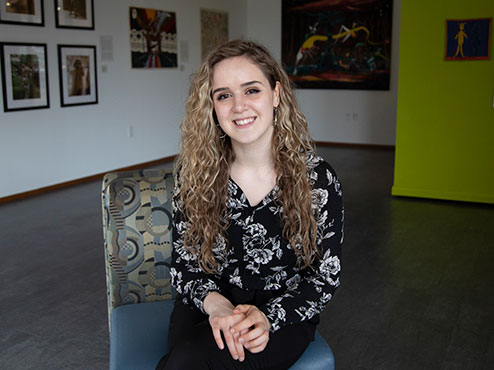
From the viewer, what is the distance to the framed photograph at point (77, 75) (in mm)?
6125

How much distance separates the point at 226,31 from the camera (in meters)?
9.04

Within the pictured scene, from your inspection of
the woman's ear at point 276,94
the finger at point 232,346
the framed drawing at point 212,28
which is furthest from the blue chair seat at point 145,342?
the framed drawing at point 212,28

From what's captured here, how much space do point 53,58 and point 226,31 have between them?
3.73 meters

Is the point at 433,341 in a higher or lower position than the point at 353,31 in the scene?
lower

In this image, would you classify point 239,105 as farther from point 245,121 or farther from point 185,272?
point 185,272

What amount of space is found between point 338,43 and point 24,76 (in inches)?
204

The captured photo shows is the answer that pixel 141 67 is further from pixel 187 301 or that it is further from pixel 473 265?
pixel 187 301

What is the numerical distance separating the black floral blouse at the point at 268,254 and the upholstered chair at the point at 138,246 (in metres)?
0.21

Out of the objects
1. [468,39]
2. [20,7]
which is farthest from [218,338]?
[20,7]

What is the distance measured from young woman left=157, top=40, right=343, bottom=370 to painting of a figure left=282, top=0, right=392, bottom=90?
733 cm

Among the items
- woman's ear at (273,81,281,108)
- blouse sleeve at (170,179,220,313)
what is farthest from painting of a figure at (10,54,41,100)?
woman's ear at (273,81,281,108)

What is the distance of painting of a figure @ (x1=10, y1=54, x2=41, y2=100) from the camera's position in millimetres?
5543

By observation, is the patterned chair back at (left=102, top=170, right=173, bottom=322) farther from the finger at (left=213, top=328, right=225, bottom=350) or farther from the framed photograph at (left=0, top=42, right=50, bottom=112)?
the framed photograph at (left=0, top=42, right=50, bottom=112)

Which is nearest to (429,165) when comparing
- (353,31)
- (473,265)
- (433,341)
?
(473,265)
